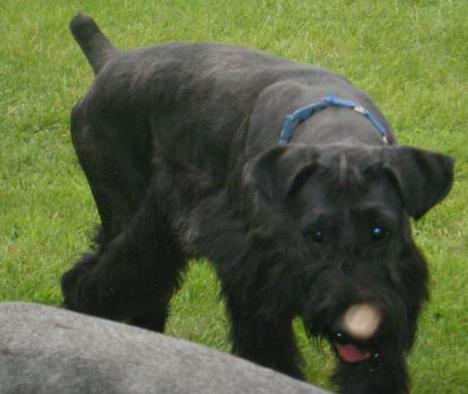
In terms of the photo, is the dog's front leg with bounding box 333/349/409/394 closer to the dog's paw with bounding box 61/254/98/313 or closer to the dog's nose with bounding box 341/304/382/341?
the dog's nose with bounding box 341/304/382/341

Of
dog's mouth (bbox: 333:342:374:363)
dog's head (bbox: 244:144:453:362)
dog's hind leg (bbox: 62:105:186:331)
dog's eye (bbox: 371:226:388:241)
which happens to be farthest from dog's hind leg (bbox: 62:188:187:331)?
dog's eye (bbox: 371:226:388:241)

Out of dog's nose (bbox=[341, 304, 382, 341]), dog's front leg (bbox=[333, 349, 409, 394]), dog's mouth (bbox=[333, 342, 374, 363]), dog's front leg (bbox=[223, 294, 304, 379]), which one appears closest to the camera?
dog's nose (bbox=[341, 304, 382, 341])

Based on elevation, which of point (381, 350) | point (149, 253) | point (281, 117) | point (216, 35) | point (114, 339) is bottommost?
point (216, 35)

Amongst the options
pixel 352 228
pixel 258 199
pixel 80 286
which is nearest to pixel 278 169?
pixel 258 199

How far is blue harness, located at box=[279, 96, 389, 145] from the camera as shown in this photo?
5.12m

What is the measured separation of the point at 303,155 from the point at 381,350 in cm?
72

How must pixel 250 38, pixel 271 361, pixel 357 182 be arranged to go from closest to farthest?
pixel 357 182 → pixel 271 361 → pixel 250 38

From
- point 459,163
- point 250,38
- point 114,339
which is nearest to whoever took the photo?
point 114,339

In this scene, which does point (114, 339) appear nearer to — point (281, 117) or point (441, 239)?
point (281, 117)

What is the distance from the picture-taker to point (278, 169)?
466cm

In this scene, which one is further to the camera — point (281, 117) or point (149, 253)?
point (149, 253)

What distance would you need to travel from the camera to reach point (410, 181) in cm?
464

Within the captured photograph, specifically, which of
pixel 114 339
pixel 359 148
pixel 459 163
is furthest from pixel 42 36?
pixel 114 339

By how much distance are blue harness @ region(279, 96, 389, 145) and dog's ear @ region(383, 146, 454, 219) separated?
1.20 ft
